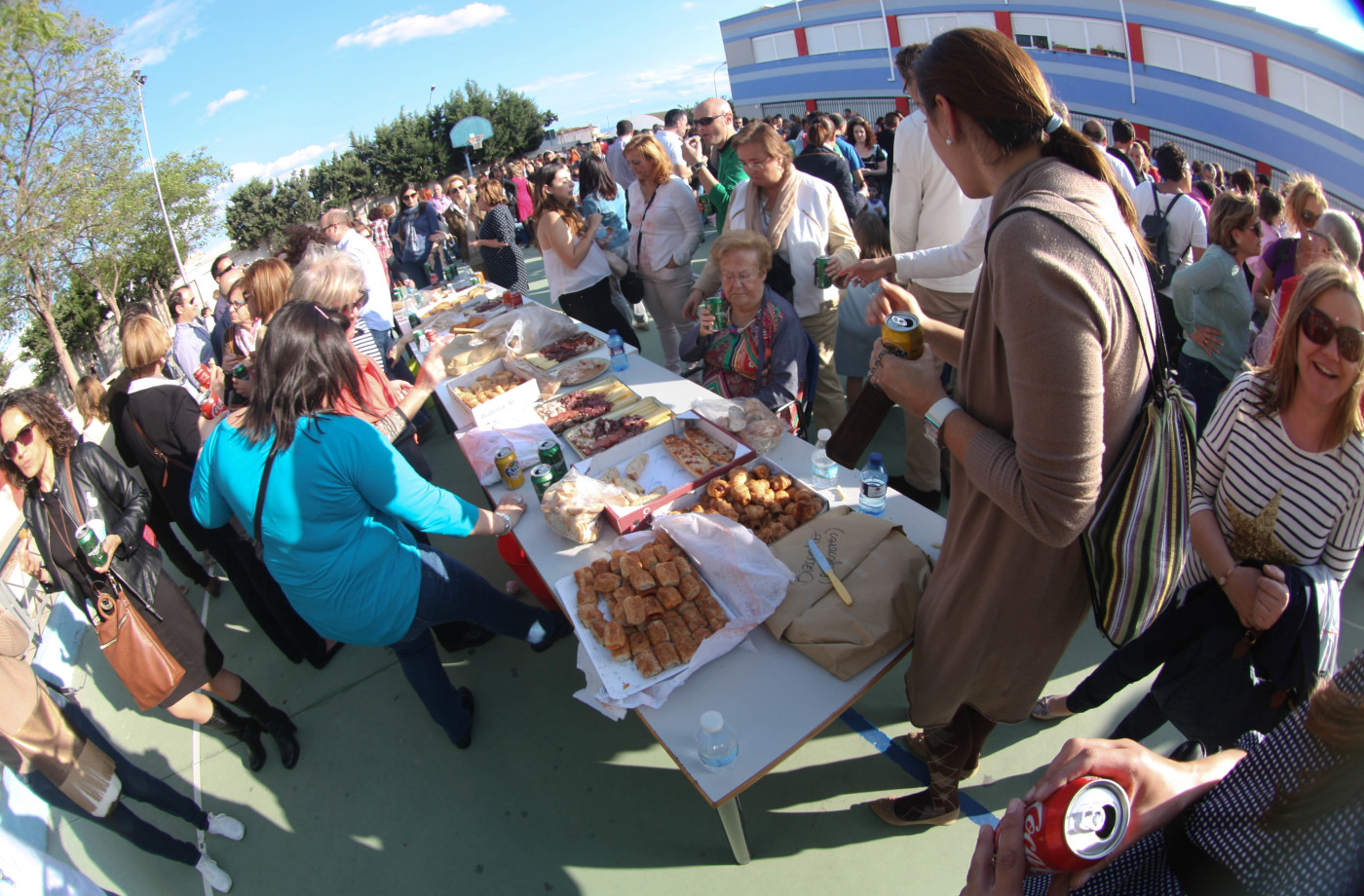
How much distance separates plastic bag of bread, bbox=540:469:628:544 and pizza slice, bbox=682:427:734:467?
0.44 m

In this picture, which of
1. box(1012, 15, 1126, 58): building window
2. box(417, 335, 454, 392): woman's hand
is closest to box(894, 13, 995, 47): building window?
box(1012, 15, 1126, 58): building window

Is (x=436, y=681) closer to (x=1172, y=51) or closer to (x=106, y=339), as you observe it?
(x=106, y=339)

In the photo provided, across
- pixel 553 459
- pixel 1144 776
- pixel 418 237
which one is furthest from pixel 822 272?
pixel 418 237

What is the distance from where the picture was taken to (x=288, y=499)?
6.63 feet

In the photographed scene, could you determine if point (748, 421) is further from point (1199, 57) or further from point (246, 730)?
point (1199, 57)

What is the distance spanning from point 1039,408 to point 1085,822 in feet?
2.14

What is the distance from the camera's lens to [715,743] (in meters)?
1.66

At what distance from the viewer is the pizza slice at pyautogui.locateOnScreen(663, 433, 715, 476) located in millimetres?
2641

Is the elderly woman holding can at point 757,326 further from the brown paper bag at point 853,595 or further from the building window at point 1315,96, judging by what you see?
the building window at point 1315,96

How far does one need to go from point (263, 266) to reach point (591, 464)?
8.64 feet

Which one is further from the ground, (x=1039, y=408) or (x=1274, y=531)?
(x=1039, y=408)

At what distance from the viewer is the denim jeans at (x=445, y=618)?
8.00 ft

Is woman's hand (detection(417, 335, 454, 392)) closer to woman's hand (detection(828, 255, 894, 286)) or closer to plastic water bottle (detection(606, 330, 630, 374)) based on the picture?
plastic water bottle (detection(606, 330, 630, 374))

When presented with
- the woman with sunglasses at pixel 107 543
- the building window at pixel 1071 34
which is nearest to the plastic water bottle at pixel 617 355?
the woman with sunglasses at pixel 107 543
